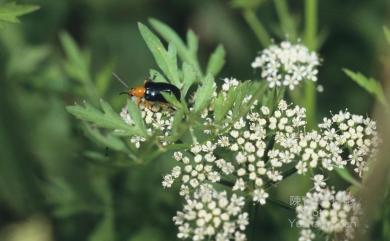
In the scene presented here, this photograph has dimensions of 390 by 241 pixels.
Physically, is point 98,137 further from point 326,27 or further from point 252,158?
point 326,27

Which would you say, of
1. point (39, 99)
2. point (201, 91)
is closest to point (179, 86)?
point (201, 91)

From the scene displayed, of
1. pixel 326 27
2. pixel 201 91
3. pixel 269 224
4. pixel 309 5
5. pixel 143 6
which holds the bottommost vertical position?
pixel 201 91

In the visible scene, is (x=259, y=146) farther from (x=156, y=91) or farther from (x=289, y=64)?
(x=289, y=64)

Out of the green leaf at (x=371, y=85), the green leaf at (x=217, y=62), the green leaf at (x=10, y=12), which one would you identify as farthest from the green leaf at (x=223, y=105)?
the green leaf at (x=10, y=12)

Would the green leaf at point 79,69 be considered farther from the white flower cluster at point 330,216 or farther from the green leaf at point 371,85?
the white flower cluster at point 330,216

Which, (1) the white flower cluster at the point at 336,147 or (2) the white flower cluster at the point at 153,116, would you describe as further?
(2) the white flower cluster at the point at 153,116
